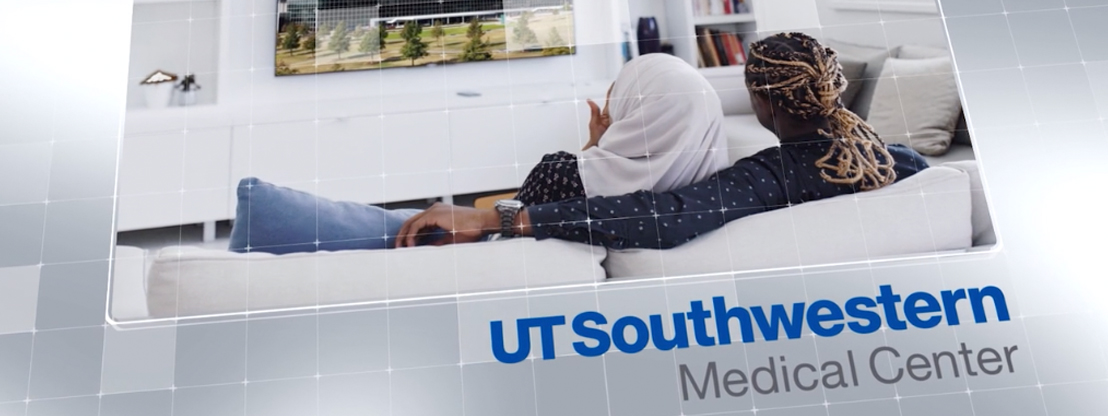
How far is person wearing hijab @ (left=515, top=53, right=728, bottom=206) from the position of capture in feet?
9.64

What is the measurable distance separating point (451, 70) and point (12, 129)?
1.70 metres

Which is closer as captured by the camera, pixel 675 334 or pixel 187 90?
pixel 675 334

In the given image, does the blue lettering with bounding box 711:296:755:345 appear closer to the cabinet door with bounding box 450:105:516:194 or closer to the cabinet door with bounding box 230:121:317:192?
the cabinet door with bounding box 450:105:516:194

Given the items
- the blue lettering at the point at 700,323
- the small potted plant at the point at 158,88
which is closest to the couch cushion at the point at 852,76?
the blue lettering at the point at 700,323

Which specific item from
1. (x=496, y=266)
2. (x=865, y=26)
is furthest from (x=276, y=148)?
(x=865, y=26)

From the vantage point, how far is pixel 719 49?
10.2 feet

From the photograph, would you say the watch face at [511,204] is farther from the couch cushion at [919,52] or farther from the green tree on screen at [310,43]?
the couch cushion at [919,52]

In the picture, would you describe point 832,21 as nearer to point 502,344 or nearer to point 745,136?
point 745,136

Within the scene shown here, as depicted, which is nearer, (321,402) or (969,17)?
(321,402)

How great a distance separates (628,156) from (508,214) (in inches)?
19.7

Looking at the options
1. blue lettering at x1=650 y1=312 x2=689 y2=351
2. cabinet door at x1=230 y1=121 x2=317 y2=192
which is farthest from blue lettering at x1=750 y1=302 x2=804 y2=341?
cabinet door at x1=230 y1=121 x2=317 y2=192

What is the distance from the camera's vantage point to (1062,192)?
118 inches

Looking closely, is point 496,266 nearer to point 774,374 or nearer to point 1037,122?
point 774,374

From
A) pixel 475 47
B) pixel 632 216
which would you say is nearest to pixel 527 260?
pixel 632 216
